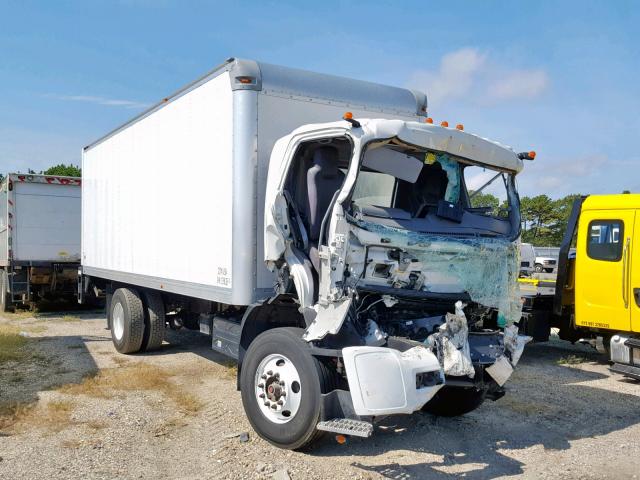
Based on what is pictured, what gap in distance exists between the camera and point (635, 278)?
7.96m

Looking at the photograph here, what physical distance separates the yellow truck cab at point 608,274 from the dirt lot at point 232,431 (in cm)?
62

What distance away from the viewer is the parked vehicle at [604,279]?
26.0 ft

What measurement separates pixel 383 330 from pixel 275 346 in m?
0.95

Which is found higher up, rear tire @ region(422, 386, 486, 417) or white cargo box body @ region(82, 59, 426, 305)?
white cargo box body @ region(82, 59, 426, 305)

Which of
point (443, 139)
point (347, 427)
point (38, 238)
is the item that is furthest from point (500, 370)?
point (38, 238)

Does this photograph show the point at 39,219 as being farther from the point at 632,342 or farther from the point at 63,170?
the point at 63,170

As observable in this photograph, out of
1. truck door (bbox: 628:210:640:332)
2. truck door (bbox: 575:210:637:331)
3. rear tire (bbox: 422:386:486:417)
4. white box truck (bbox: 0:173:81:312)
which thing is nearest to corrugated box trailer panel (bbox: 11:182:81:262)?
white box truck (bbox: 0:173:81:312)

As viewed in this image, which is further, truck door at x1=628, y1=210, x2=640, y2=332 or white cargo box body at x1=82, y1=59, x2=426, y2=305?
truck door at x1=628, y1=210, x2=640, y2=332

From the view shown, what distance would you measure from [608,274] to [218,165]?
5.68 m

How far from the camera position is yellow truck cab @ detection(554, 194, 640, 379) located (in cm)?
791

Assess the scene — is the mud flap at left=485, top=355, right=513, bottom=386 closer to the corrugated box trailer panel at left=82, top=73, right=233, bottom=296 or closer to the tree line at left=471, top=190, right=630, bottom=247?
the corrugated box trailer panel at left=82, top=73, right=233, bottom=296

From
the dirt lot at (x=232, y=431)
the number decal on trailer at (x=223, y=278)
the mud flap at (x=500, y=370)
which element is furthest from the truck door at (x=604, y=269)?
the number decal on trailer at (x=223, y=278)

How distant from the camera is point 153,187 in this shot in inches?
313

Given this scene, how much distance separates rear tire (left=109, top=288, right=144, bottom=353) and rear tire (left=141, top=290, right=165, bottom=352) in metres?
0.09
